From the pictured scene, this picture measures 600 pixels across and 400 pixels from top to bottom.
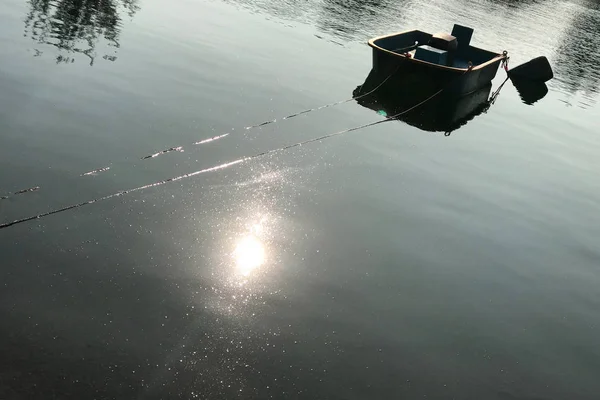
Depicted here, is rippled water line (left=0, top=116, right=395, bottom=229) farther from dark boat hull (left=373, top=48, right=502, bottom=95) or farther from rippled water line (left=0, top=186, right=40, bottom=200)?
dark boat hull (left=373, top=48, right=502, bottom=95)

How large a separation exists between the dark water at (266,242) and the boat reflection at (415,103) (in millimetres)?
560

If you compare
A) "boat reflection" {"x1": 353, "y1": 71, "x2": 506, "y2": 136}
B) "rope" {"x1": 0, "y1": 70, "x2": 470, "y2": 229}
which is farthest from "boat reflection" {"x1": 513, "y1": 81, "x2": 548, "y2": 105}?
"rope" {"x1": 0, "y1": 70, "x2": 470, "y2": 229}

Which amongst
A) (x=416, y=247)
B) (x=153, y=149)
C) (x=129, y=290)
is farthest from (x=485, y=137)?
(x=129, y=290)

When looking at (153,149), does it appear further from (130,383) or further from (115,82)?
(130,383)

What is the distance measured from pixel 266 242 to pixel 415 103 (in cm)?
1153

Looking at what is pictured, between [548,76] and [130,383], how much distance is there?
86.3 ft

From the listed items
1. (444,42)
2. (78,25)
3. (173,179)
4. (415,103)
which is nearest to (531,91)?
(444,42)

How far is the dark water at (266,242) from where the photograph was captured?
7164 millimetres

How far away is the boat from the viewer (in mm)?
18734

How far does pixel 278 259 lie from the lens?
30.4 feet

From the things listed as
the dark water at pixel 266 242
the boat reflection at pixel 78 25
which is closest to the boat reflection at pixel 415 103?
the dark water at pixel 266 242

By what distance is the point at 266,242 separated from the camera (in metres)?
9.66

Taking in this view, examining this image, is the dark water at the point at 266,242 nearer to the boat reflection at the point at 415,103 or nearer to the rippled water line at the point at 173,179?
the rippled water line at the point at 173,179

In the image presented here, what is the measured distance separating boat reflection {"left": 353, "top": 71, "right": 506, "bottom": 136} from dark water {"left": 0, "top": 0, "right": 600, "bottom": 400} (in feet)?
1.84
